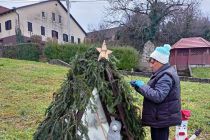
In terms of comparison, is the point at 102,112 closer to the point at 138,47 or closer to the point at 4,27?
the point at 138,47

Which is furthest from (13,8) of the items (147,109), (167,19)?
(147,109)

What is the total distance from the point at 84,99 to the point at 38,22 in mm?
35281

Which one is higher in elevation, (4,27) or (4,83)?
(4,27)

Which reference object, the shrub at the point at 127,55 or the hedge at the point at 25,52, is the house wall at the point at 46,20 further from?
the shrub at the point at 127,55

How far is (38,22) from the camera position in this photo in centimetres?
3722

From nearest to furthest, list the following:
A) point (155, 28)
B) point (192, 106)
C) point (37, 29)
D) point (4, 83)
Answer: point (192, 106), point (4, 83), point (155, 28), point (37, 29)

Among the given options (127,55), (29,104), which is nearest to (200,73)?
(127,55)

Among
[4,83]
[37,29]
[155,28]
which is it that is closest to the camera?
[4,83]

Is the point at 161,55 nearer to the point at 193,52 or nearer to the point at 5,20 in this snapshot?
the point at 193,52

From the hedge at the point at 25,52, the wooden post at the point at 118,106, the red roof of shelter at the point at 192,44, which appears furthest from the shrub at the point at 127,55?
the wooden post at the point at 118,106

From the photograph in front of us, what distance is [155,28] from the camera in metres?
32.2

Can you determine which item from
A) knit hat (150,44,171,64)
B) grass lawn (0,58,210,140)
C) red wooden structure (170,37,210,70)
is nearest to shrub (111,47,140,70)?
red wooden structure (170,37,210,70)

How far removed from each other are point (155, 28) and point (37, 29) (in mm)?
12984

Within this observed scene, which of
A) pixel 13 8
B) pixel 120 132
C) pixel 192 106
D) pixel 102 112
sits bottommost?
pixel 192 106
